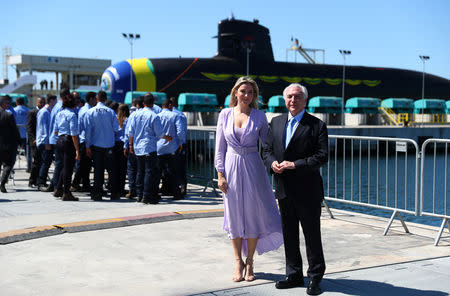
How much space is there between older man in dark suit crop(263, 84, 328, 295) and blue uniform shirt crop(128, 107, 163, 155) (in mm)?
4772

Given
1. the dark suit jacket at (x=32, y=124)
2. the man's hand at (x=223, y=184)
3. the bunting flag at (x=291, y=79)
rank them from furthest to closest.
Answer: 1. the bunting flag at (x=291, y=79)
2. the dark suit jacket at (x=32, y=124)
3. the man's hand at (x=223, y=184)

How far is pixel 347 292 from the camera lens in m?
4.55

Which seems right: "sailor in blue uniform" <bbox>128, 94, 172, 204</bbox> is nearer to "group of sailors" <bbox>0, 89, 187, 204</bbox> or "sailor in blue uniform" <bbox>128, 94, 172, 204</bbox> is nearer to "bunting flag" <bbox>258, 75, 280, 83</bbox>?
"group of sailors" <bbox>0, 89, 187, 204</bbox>

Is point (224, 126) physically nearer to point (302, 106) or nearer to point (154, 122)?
point (302, 106)

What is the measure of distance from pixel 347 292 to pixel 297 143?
137 cm

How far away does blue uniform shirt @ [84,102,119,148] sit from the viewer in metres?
9.59

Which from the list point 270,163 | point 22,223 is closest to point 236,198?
point 270,163

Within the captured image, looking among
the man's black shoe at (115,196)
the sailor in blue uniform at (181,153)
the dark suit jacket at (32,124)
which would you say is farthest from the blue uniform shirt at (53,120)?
the sailor in blue uniform at (181,153)

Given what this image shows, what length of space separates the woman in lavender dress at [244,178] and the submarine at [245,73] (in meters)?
38.7

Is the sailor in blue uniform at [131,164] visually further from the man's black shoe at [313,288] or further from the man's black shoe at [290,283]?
the man's black shoe at [313,288]

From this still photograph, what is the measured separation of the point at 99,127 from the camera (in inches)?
377

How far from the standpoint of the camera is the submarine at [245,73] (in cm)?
4378

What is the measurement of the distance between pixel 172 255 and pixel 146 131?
12.6 ft

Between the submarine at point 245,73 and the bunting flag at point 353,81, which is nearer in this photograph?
the submarine at point 245,73
